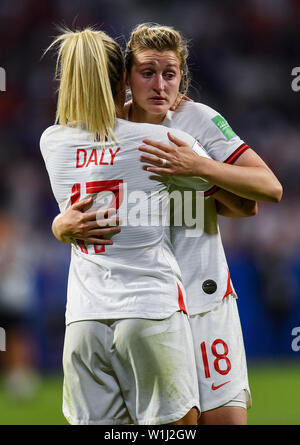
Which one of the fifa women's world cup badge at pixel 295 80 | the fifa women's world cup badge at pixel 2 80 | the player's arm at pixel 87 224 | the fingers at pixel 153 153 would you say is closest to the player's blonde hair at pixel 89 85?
the fingers at pixel 153 153

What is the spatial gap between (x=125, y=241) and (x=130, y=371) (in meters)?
0.42

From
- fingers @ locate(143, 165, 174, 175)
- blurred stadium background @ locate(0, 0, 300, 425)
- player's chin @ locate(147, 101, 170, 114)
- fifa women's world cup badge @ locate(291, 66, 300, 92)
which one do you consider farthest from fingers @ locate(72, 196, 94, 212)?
fifa women's world cup badge @ locate(291, 66, 300, 92)

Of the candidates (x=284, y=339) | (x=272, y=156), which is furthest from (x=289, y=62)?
(x=284, y=339)

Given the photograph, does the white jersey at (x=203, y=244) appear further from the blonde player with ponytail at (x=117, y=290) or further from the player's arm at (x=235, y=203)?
the blonde player with ponytail at (x=117, y=290)

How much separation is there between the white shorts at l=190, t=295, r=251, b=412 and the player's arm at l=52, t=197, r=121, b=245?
59 centimetres

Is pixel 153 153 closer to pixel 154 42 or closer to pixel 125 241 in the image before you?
pixel 125 241

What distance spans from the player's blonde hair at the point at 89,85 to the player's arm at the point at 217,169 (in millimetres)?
156

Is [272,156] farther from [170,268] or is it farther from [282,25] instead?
[170,268]

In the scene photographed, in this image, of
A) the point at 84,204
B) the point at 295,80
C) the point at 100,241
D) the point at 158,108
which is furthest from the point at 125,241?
the point at 295,80

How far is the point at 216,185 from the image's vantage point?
2586 mm

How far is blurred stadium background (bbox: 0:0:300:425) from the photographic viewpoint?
7.80 meters

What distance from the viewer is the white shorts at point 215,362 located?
9.19 feet

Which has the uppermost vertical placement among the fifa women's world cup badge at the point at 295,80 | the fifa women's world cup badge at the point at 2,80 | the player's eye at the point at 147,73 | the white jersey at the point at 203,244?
the fifa women's world cup badge at the point at 295,80

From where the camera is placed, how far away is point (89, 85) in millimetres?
2418
